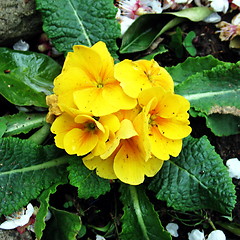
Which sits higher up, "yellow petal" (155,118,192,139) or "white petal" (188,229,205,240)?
"yellow petal" (155,118,192,139)

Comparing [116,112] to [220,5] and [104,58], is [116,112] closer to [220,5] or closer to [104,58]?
[104,58]

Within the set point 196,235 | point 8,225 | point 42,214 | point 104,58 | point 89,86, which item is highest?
point 104,58

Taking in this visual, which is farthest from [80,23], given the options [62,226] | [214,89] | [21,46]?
[62,226]

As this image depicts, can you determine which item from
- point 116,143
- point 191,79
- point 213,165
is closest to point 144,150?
point 116,143

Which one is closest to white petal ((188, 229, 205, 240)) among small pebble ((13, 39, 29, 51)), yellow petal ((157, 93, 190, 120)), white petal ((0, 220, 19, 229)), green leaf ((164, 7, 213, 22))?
yellow petal ((157, 93, 190, 120))

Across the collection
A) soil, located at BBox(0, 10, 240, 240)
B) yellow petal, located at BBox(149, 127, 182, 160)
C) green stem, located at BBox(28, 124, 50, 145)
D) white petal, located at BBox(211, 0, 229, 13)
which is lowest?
soil, located at BBox(0, 10, 240, 240)

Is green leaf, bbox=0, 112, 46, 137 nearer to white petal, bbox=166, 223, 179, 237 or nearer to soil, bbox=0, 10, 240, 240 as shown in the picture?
soil, bbox=0, 10, 240, 240

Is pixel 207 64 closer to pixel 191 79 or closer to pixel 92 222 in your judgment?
pixel 191 79
